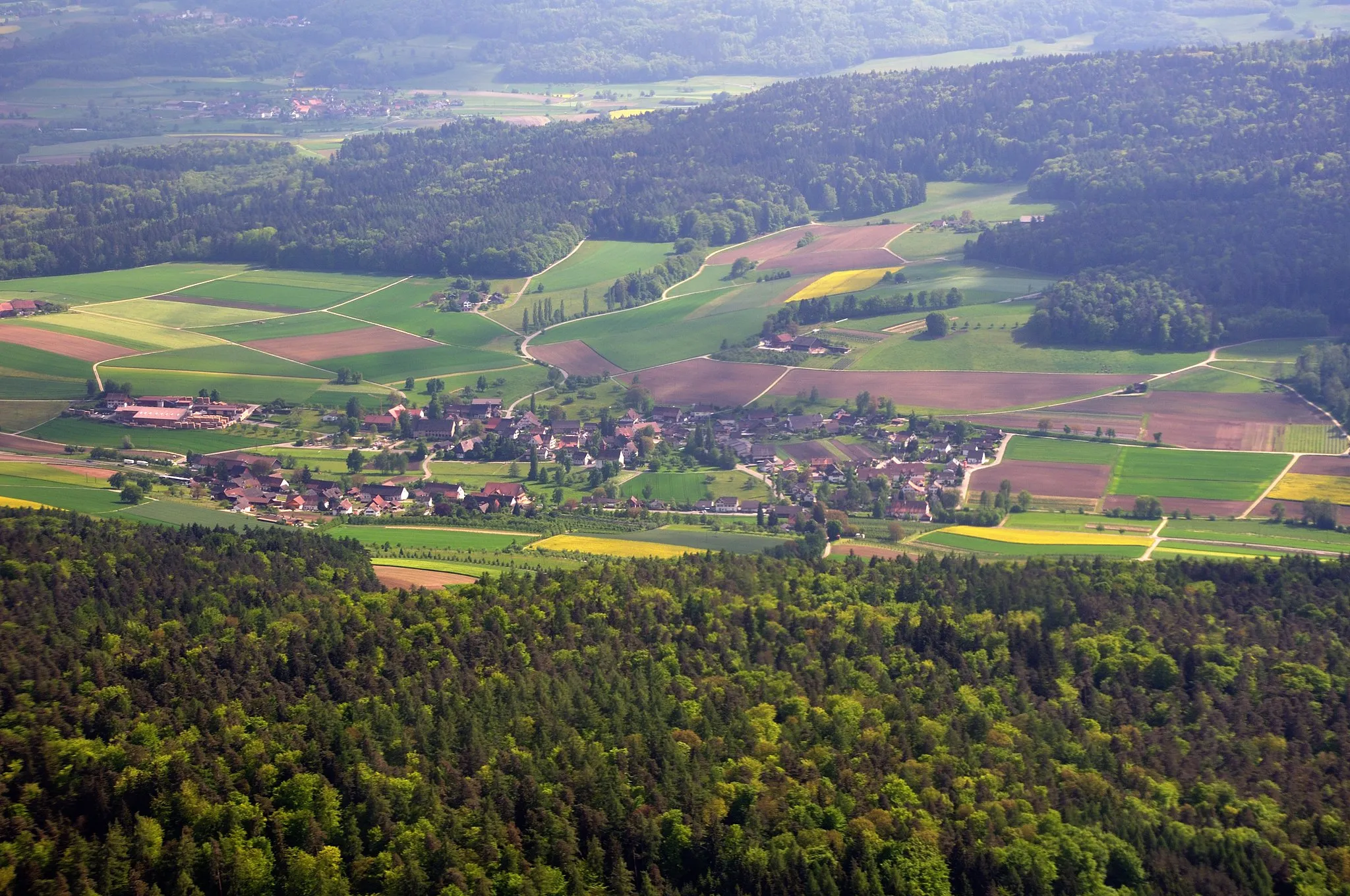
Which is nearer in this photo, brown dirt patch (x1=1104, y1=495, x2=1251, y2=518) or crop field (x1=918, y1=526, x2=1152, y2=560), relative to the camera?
crop field (x1=918, y1=526, x2=1152, y2=560)

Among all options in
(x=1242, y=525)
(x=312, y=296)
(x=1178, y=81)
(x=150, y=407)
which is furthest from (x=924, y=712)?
(x=1178, y=81)

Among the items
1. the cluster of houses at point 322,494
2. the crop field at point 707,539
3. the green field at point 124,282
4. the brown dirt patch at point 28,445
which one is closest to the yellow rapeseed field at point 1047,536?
the crop field at point 707,539

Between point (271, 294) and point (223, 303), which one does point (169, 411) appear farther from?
point (271, 294)

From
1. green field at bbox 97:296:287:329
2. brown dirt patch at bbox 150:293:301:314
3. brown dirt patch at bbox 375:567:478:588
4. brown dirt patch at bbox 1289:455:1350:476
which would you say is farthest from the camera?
brown dirt patch at bbox 150:293:301:314

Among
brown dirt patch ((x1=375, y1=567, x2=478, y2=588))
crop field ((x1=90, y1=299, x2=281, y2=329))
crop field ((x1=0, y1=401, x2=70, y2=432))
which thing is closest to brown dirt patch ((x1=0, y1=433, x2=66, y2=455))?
crop field ((x1=0, y1=401, x2=70, y2=432))

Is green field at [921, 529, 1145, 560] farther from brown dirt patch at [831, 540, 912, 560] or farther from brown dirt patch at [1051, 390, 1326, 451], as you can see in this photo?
brown dirt patch at [1051, 390, 1326, 451]

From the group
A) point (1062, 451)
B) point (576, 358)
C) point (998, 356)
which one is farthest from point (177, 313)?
point (1062, 451)

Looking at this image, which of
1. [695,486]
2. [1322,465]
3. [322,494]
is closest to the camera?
[322,494]
